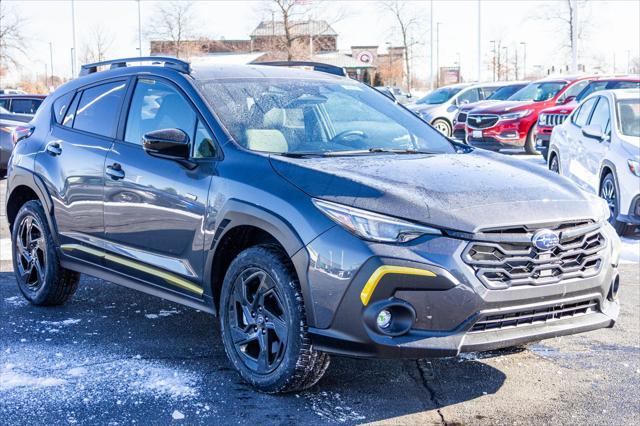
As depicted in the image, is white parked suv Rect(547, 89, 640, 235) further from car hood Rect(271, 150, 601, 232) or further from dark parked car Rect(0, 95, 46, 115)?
dark parked car Rect(0, 95, 46, 115)

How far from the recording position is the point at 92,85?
234 inches

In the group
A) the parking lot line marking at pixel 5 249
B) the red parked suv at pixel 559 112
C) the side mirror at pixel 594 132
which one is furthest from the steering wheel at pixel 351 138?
the red parked suv at pixel 559 112

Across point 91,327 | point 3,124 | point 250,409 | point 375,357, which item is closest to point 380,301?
point 375,357

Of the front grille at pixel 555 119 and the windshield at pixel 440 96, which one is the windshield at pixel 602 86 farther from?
the windshield at pixel 440 96

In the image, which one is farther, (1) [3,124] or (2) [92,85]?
(1) [3,124]

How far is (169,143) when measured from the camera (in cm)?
464

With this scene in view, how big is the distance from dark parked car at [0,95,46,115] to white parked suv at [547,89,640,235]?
11439 millimetres

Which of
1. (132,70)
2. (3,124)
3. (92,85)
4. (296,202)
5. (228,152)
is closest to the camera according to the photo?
(296,202)

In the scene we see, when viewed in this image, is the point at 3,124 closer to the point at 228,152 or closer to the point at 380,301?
the point at 228,152

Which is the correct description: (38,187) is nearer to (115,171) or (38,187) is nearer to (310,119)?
(115,171)

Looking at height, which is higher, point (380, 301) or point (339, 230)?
point (339, 230)

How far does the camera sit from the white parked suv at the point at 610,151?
8930 millimetres

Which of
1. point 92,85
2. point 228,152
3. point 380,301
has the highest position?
point 92,85

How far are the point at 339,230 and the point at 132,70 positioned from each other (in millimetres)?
2352
